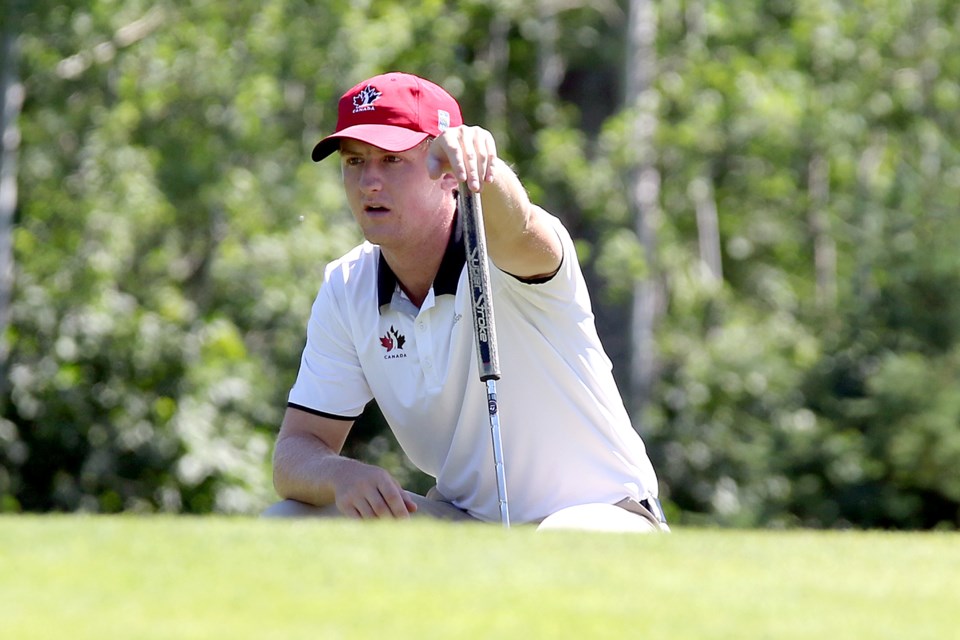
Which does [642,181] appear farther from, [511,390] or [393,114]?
[511,390]

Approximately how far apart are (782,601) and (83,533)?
5.05 ft

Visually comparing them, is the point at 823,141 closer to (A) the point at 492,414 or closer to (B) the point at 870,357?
(B) the point at 870,357

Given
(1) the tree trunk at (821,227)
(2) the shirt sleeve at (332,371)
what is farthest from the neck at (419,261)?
(1) the tree trunk at (821,227)

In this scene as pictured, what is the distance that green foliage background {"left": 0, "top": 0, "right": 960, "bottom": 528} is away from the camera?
1441 cm

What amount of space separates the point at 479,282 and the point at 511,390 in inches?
19.5

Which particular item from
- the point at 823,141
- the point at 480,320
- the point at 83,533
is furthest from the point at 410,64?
the point at 83,533

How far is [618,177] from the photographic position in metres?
18.8

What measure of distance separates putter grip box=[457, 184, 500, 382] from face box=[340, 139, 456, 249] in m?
0.39

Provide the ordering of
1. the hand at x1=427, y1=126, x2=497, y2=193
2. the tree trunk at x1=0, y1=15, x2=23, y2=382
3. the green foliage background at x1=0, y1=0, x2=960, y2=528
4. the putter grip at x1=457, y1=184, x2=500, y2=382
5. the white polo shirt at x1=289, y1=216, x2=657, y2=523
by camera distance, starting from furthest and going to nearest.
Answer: the green foliage background at x1=0, y1=0, x2=960, y2=528 → the tree trunk at x1=0, y1=15, x2=23, y2=382 → the white polo shirt at x1=289, y1=216, x2=657, y2=523 → the putter grip at x1=457, y1=184, x2=500, y2=382 → the hand at x1=427, y1=126, x2=497, y2=193

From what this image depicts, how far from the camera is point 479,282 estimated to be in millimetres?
4730

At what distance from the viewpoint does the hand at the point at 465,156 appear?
14.7ft

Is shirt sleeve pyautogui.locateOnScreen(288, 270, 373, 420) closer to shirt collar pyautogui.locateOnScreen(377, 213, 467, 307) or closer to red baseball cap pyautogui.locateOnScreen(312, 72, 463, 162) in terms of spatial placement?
shirt collar pyautogui.locateOnScreen(377, 213, 467, 307)

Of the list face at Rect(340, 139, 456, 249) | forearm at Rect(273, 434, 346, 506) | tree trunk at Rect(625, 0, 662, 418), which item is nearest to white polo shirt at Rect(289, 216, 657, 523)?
face at Rect(340, 139, 456, 249)

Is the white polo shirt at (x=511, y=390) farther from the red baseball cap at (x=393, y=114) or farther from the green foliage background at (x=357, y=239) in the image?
the green foliage background at (x=357, y=239)
